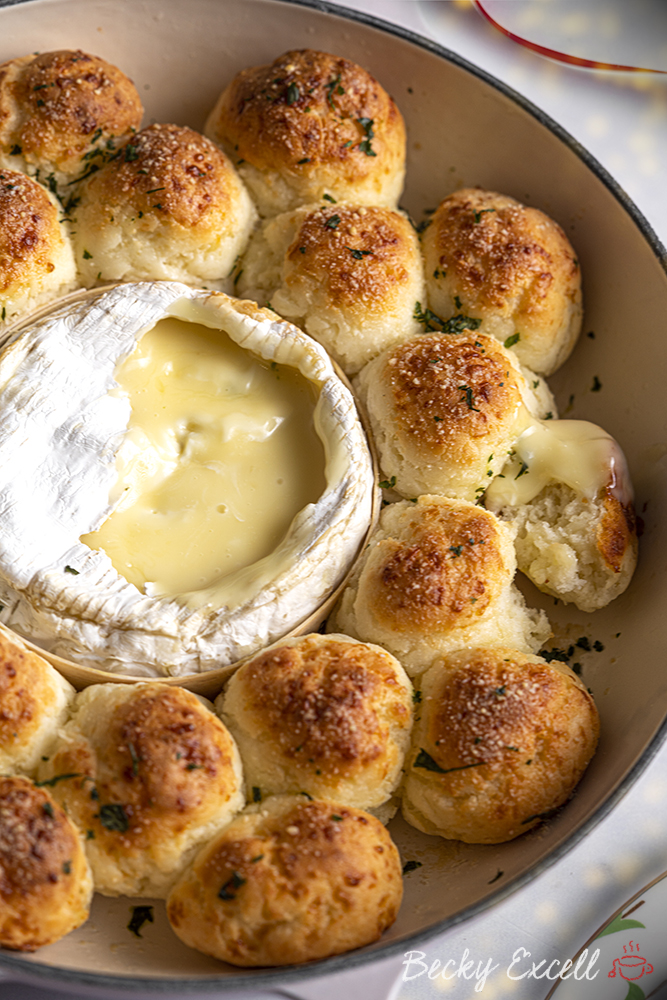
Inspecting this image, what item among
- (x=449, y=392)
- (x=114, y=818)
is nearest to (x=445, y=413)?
(x=449, y=392)

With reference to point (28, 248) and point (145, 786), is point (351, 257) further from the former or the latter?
point (145, 786)

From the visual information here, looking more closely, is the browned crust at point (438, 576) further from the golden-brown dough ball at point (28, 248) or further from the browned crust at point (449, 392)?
the golden-brown dough ball at point (28, 248)

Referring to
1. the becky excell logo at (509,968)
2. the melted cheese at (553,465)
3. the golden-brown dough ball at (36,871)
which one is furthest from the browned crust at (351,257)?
the becky excell logo at (509,968)

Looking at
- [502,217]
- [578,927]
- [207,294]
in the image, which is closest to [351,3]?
[502,217]

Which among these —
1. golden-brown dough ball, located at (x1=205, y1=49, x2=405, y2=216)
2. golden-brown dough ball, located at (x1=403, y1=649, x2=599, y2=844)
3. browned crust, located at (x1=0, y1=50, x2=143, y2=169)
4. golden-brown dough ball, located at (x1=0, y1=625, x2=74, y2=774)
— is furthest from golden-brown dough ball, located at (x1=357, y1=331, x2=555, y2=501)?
browned crust, located at (x1=0, y1=50, x2=143, y2=169)

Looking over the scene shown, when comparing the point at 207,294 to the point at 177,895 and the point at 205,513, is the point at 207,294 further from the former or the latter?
the point at 177,895

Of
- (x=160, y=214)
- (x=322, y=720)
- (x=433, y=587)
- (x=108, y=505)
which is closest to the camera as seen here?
(x=322, y=720)
